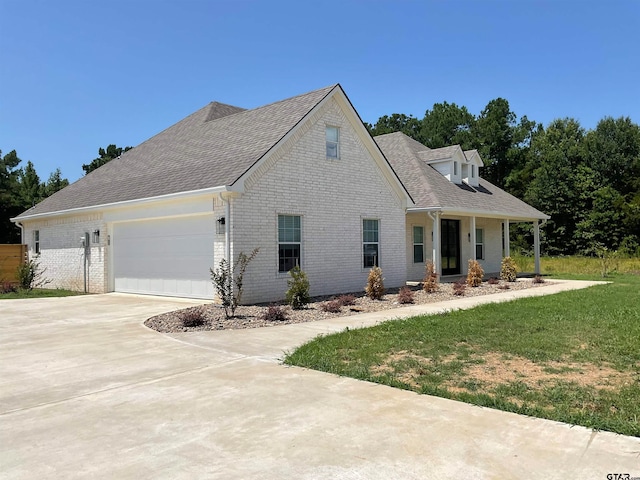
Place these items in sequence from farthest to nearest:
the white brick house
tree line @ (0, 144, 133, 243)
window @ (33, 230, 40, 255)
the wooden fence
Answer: tree line @ (0, 144, 133, 243) < window @ (33, 230, 40, 255) < the wooden fence < the white brick house

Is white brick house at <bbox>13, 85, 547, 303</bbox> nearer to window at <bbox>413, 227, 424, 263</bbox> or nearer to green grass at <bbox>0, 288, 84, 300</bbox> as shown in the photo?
window at <bbox>413, 227, 424, 263</bbox>

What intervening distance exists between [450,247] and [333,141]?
32.9 ft

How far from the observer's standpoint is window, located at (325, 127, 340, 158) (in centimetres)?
1581

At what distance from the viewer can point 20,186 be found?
44031 millimetres

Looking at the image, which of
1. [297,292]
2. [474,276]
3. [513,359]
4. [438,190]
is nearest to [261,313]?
[297,292]

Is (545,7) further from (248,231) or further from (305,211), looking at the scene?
(248,231)

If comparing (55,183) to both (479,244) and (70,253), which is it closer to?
(70,253)

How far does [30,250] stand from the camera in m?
21.9

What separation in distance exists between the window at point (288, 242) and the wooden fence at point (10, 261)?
41.1 feet

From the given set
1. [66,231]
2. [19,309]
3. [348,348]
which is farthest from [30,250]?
[348,348]

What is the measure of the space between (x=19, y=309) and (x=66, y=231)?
21.0 feet

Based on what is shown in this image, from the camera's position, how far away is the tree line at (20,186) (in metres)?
33.9

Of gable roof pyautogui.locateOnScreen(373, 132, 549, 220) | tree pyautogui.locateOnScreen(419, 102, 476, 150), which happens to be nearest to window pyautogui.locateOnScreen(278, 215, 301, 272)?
gable roof pyautogui.locateOnScreen(373, 132, 549, 220)

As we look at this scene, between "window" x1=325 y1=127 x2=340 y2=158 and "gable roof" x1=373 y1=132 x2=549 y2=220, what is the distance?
462 centimetres
